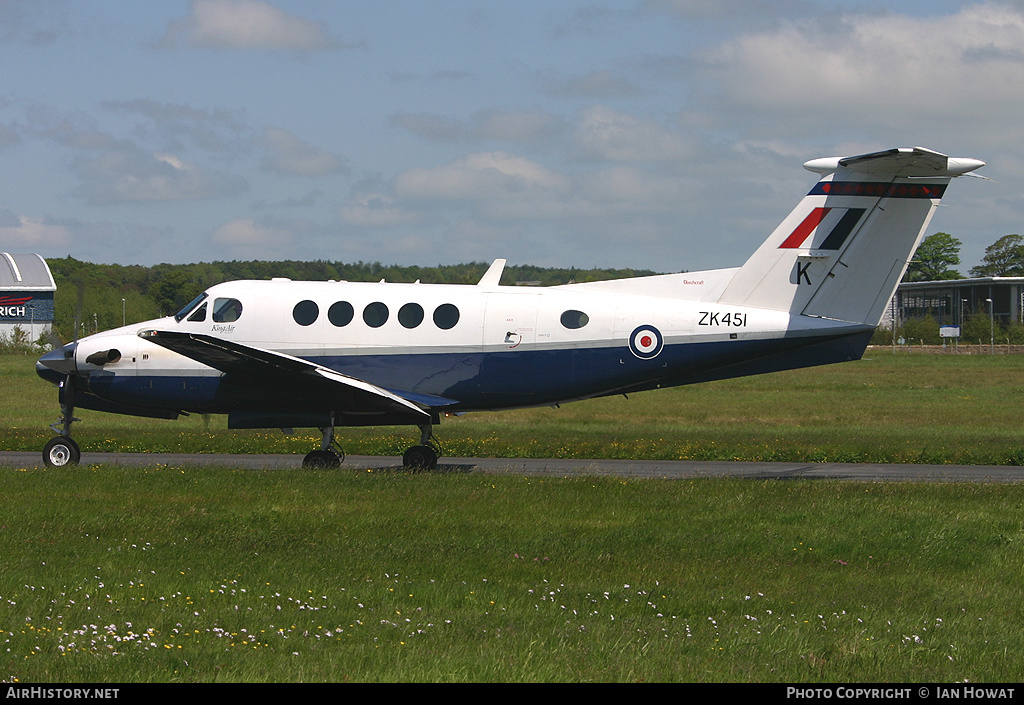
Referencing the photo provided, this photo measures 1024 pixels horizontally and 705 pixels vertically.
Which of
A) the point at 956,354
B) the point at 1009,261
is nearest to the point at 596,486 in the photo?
the point at 956,354

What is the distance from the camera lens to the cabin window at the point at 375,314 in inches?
778

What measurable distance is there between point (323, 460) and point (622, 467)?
21.1 feet

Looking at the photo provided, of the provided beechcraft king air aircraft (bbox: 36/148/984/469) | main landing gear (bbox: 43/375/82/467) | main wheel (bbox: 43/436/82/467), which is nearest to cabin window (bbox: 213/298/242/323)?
beechcraft king air aircraft (bbox: 36/148/984/469)

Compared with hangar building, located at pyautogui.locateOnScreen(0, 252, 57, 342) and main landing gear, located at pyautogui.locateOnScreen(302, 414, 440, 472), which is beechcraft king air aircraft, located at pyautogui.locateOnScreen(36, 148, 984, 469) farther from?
hangar building, located at pyautogui.locateOnScreen(0, 252, 57, 342)

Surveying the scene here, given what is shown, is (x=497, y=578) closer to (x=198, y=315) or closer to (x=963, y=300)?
(x=198, y=315)

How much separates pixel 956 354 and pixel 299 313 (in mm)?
86424

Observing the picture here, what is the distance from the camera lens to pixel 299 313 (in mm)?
19953

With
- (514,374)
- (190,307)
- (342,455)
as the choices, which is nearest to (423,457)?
(342,455)

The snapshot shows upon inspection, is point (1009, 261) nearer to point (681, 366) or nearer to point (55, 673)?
point (681, 366)

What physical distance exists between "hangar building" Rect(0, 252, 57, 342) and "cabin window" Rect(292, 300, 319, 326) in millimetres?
96196

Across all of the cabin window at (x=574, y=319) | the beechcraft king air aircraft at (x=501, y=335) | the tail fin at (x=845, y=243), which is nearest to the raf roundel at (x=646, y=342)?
the beechcraft king air aircraft at (x=501, y=335)

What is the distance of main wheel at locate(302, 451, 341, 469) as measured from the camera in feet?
65.5

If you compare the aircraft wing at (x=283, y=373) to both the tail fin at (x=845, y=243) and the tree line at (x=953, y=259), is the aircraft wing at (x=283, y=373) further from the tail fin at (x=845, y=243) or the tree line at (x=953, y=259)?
the tree line at (x=953, y=259)

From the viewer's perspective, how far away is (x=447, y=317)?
19.6m
